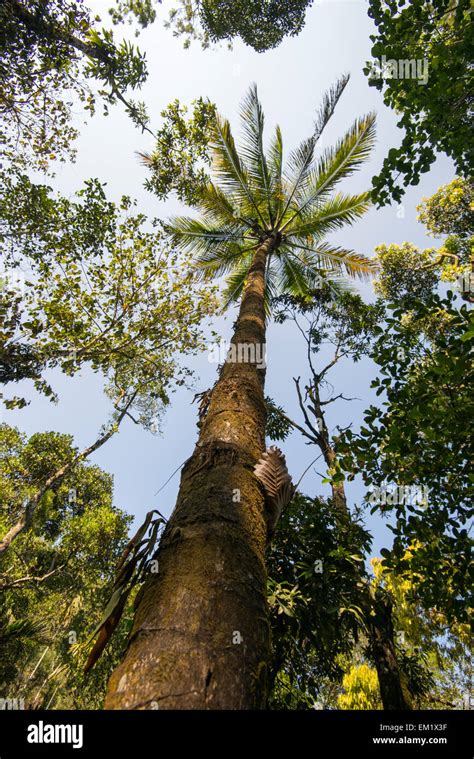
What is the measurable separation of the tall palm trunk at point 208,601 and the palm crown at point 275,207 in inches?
305

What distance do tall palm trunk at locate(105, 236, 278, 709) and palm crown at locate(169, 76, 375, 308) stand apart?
775 cm

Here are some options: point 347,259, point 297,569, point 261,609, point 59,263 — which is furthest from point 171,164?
point 261,609

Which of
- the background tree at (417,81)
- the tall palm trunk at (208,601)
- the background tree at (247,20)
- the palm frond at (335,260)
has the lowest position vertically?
the tall palm trunk at (208,601)

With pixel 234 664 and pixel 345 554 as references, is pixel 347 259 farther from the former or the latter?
pixel 234 664

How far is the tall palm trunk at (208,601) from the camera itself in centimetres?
114

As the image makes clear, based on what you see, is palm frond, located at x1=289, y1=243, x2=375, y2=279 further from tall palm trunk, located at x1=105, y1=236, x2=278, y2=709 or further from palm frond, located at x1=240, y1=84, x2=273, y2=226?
tall palm trunk, located at x1=105, y1=236, x2=278, y2=709

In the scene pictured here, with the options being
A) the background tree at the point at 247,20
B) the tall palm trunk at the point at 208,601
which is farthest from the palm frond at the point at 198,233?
the tall palm trunk at the point at 208,601

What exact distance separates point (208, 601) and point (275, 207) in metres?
10.6

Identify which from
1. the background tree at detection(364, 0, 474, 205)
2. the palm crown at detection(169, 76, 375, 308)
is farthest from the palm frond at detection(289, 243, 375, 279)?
the background tree at detection(364, 0, 474, 205)

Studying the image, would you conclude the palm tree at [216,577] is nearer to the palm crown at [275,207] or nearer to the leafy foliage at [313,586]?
the leafy foliage at [313,586]

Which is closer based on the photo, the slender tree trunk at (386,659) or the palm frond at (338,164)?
the slender tree trunk at (386,659)

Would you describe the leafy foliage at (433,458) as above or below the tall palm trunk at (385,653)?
above

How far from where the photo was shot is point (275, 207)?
33.8ft
